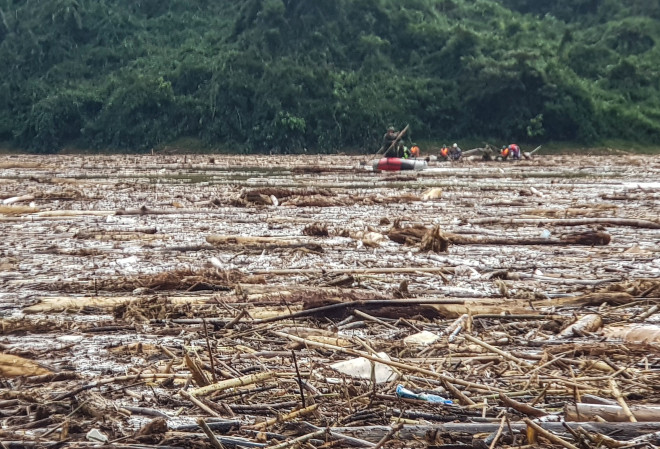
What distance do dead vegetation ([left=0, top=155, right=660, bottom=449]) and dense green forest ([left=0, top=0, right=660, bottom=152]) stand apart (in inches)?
1476

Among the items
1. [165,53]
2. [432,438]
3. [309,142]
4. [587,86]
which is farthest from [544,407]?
[165,53]

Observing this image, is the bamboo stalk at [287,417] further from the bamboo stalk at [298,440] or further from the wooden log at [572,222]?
the wooden log at [572,222]

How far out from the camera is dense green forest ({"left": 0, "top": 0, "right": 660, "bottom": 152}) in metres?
48.0

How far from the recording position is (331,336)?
17.1 feet

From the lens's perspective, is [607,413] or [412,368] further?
[412,368]

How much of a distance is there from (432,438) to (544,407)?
671mm

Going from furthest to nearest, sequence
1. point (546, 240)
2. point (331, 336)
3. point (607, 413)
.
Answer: point (546, 240), point (331, 336), point (607, 413)

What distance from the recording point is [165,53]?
5778 cm

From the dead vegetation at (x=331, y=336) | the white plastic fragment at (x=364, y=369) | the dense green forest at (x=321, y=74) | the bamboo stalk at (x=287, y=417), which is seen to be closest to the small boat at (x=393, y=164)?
the dead vegetation at (x=331, y=336)

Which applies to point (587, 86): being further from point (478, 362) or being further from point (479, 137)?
→ point (478, 362)

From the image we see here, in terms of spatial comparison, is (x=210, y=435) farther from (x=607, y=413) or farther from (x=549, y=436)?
(x=607, y=413)

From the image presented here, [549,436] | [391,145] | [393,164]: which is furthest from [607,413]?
[391,145]

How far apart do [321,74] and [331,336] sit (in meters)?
45.8

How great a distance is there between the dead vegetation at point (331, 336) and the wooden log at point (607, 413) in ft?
0.04
